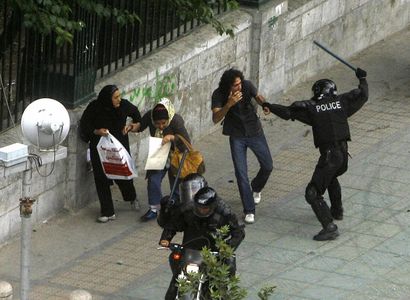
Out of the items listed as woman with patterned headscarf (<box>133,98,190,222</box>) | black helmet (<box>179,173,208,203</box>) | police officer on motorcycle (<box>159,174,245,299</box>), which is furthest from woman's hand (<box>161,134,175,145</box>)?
police officer on motorcycle (<box>159,174,245,299</box>)

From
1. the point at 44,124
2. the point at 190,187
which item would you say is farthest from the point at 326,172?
the point at 44,124

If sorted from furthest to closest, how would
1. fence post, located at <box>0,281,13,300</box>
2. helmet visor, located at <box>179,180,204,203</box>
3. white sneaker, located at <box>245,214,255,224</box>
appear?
white sneaker, located at <box>245,214,255,224</box>, helmet visor, located at <box>179,180,204,203</box>, fence post, located at <box>0,281,13,300</box>

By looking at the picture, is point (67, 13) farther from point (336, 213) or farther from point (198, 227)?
point (336, 213)

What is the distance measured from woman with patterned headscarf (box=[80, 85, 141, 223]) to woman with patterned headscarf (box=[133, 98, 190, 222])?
0.18 m

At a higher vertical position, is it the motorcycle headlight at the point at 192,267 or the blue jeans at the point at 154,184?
the motorcycle headlight at the point at 192,267

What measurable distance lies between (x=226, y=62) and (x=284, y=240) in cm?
356

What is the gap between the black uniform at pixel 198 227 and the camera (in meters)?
11.8

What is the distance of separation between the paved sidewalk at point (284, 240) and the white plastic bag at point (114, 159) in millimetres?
518

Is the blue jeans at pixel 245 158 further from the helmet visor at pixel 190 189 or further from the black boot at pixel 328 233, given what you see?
the helmet visor at pixel 190 189

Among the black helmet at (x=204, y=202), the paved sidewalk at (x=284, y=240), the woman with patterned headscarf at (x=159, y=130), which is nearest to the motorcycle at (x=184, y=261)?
the black helmet at (x=204, y=202)

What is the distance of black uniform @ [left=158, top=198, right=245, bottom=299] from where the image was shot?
11766 millimetres

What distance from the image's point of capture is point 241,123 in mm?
14422

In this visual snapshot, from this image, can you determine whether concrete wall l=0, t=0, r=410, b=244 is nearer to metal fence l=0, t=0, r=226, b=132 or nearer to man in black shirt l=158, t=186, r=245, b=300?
metal fence l=0, t=0, r=226, b=132

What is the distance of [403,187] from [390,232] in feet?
4.29
